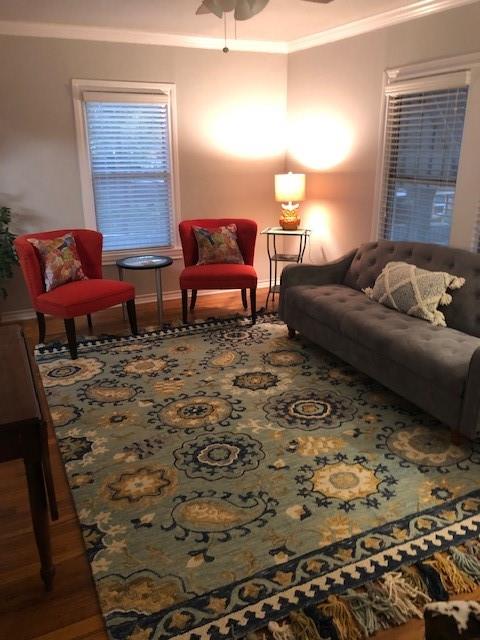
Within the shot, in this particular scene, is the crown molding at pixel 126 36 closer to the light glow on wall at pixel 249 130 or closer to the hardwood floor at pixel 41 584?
the light glow on wall at pixel 249 130

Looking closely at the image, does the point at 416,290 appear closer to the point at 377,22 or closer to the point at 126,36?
the point at 377,22

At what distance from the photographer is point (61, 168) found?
4.75 metres

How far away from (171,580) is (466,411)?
1.61 meters

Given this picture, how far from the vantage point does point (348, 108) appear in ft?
15.4

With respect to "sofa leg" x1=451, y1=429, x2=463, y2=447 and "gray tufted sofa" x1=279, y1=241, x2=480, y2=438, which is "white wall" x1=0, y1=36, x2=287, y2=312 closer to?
"gray tufted sofa" x1=279, y1=241, x2=480, y2=438

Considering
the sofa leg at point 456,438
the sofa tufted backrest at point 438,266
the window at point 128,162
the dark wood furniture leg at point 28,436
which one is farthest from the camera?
the window at point 128,162

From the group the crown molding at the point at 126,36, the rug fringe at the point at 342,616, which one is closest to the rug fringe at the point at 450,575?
the rug fringe at the point at 342,616

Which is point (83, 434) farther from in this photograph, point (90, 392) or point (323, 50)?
point (323, 50)

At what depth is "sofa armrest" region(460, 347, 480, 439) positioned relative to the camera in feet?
8.25

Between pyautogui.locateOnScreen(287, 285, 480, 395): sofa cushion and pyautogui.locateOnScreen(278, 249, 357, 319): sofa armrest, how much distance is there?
4.8 inches

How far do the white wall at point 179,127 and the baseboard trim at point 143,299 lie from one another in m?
0.05

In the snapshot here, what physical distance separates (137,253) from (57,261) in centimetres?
127

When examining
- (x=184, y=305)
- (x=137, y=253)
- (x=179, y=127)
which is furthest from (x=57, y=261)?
(x=179, y=127)

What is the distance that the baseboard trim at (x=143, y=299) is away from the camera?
15.9 ft
